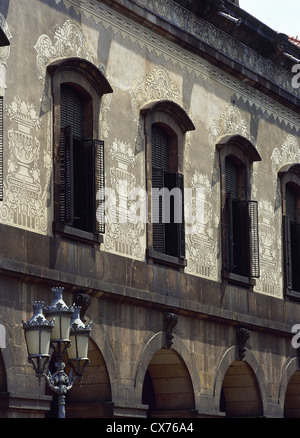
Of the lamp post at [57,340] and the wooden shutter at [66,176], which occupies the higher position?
the wooden shutter at [66,176]

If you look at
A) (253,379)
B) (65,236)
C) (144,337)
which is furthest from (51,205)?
(253,379)

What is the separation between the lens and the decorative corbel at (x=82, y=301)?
812 inches

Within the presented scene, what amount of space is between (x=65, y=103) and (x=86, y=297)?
10.4ft

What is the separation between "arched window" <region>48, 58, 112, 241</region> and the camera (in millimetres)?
20750

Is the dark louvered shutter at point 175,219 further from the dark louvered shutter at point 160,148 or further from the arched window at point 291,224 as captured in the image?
the arched window at point 291,224

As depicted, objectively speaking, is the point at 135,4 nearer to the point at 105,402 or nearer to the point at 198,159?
the point at 198,159

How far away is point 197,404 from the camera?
23750 millimetres

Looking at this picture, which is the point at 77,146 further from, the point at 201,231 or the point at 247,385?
the point at 247,385

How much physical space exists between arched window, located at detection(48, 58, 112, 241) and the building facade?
32 millimetres

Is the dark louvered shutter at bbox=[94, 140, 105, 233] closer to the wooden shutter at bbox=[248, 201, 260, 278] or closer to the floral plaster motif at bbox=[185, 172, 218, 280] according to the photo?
the floral plaster motif at bbox=[185, 172, 218, 280]

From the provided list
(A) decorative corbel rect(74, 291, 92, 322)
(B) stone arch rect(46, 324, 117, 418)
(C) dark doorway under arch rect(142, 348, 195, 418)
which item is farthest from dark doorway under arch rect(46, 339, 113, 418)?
(C) dark doorway under arch rect(142, 348, 195, 418)

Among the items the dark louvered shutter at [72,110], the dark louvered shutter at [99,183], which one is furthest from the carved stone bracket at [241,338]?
the dark louvered shutter at [72,110]

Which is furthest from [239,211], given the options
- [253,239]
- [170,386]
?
[170,386]

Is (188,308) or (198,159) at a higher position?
(198,159)
